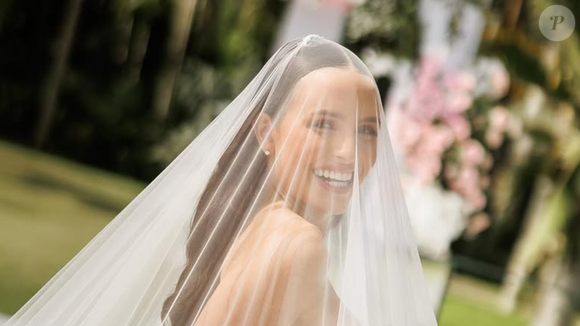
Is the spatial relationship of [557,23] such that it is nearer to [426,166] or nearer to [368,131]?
[426,166]

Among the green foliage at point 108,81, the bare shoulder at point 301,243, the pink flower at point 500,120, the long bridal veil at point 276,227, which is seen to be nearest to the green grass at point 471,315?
the long bridal veil at point 276,227

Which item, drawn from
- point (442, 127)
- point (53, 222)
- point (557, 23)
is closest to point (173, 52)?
point (53, 222)

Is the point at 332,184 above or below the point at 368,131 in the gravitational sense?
below

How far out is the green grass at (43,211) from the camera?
23.1 ft

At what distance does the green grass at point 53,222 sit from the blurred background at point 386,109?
25 mm

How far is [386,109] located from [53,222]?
159 inches

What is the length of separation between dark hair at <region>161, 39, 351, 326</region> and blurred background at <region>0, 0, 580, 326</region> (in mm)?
2864

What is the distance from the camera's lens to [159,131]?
598 inches

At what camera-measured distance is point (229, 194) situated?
78.6 inches

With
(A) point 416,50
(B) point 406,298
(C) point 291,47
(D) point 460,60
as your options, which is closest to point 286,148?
(C) point 291,47

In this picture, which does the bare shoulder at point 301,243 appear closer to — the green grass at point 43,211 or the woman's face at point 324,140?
the woman's face at point 324,140

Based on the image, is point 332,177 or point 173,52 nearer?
point 332,177

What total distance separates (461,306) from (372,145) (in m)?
3.72

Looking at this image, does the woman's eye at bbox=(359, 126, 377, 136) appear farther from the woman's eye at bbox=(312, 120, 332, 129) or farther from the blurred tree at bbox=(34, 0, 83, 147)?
the blurred tree at bbox=(34, 0, 83, 147)
